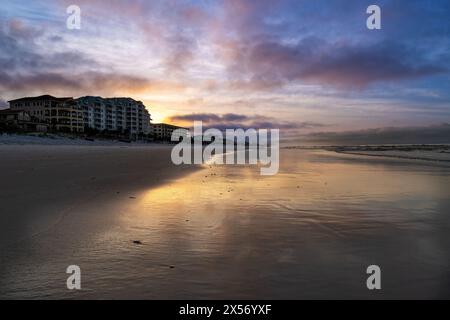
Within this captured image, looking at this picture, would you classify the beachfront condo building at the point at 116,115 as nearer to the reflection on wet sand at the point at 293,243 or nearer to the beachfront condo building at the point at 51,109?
the beachfront condo building at the point at 51,109

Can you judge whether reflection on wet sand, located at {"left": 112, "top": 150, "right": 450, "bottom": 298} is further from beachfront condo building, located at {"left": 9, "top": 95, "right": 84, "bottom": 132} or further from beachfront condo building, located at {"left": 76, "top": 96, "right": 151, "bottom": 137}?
beachfront condo building, located at {"left": 76, "top": 96, "right": 151, "bottom": 137}

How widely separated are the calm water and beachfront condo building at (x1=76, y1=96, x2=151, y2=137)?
11814 centimetres

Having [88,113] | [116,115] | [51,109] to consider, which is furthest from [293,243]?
[116,115]

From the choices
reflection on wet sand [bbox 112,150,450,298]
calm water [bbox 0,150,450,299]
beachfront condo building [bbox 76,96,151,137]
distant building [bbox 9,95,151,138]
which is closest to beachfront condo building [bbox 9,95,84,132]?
distant building [bbox 9,95,151,138]

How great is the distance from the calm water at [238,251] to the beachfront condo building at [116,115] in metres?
118

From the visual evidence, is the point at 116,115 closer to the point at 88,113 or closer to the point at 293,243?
the point at 88,113

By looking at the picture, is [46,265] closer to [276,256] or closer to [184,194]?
[276,256]

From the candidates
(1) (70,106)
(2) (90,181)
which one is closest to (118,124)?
(1) (70,106)

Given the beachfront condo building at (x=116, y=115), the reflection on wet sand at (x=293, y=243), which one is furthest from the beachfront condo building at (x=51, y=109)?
the reflection on wet sand at (x=293, y=243)

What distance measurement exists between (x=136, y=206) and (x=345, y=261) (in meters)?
4.78

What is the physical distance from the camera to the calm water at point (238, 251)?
135 inches

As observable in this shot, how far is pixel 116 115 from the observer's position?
14462 centimetres

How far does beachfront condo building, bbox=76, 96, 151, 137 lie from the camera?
409ft

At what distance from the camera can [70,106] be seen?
96.6 meters
